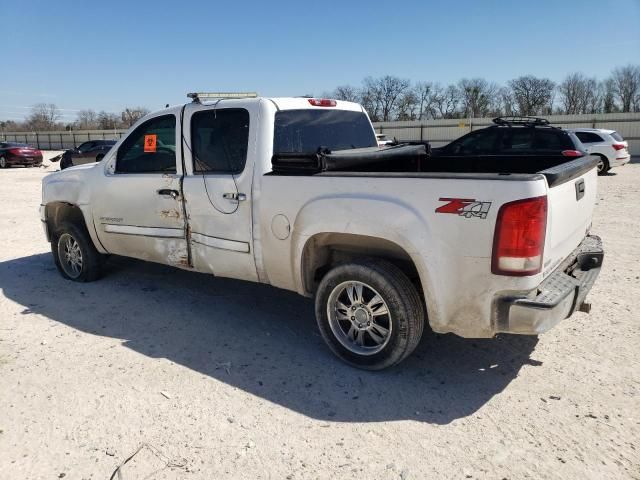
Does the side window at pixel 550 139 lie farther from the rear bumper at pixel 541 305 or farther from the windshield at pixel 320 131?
the rear bumper at pixel 541 305

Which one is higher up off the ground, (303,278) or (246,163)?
(246,163)

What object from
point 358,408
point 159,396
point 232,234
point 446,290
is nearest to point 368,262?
point 446,290

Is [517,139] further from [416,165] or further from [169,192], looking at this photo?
[169,192]

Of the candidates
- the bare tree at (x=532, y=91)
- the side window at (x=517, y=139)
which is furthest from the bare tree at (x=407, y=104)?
the side window at (x=517, y=139)

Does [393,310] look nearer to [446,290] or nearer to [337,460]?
[446,290]

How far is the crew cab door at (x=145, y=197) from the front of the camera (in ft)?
15.3

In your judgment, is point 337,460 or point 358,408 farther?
point 358,408

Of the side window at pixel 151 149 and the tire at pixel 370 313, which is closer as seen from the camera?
the tire at pixel 370 313

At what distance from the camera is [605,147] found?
55.4 feet

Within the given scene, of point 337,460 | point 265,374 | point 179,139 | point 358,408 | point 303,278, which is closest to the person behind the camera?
point 337,460

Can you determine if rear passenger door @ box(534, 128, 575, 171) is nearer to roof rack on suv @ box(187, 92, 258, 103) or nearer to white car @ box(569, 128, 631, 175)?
white car @ box(569, 128, 631, 175)

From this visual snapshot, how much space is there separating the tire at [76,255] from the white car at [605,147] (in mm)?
15971

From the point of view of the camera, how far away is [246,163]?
4.07 meters

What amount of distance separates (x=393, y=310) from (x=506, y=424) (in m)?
0.96
